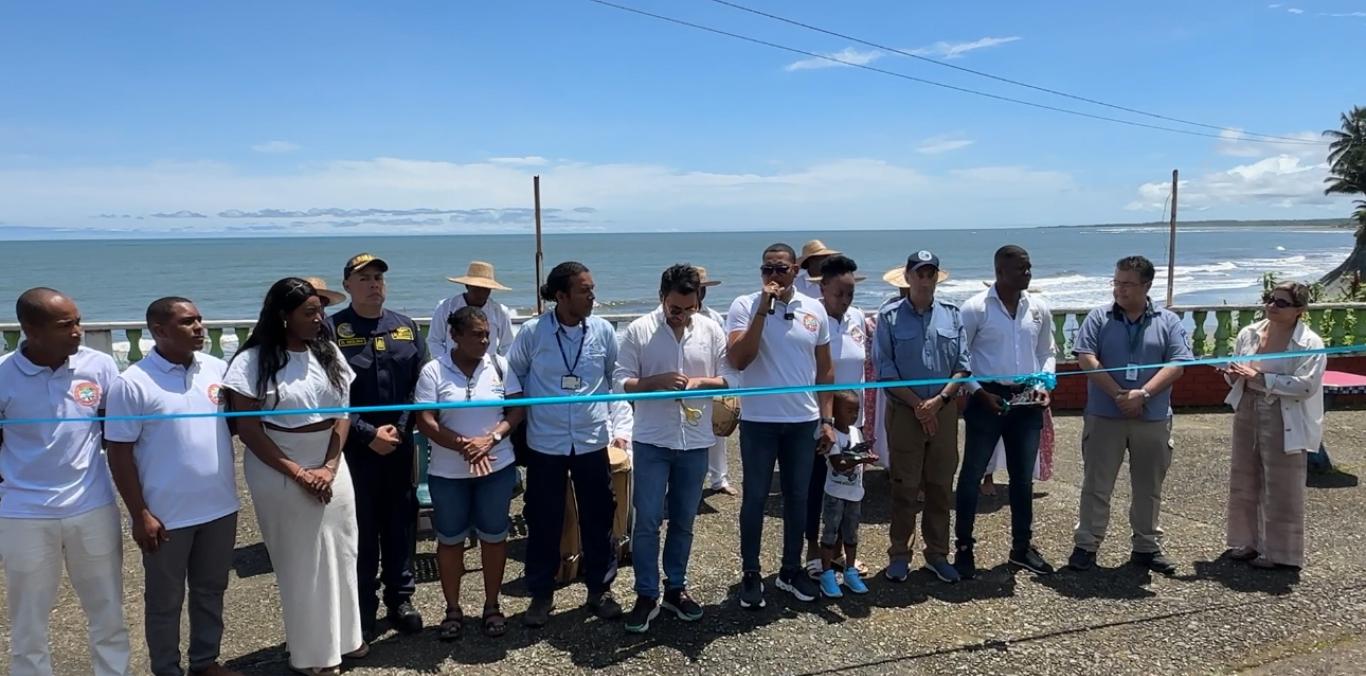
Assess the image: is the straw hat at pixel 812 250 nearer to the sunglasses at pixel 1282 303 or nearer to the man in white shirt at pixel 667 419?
the man in white shirt at pixel 667 419

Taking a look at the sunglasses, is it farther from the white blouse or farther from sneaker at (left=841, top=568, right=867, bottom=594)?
the white blouse

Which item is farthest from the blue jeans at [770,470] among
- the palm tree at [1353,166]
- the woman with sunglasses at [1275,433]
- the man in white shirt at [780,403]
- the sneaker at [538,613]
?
the palm tree at [1353,166]

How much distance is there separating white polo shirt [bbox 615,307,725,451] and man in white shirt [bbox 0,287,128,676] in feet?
6.52

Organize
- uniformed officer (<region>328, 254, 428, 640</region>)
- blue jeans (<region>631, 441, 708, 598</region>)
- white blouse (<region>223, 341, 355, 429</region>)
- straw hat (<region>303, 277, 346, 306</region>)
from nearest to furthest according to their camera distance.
Answer: white blouse (<region>223, 341, 355, 429</region>)
straw hat (<region>303, 277, 346, 306</region>)
uniformed officer (<region>328, 254, 428, 640</region>)
blue jeans (<region>631, 441, 708, 598</region>)

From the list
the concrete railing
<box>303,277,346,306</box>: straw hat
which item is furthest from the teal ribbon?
the concrete railing

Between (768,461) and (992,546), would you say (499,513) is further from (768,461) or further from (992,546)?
(992,546)

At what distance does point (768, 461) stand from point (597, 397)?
3.05ft

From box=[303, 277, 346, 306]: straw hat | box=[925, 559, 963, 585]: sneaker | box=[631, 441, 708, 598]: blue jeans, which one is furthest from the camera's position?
box=[925, 559, 963, 585]: sneaker

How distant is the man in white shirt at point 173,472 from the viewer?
9.95 feet

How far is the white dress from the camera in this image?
327 centimetres

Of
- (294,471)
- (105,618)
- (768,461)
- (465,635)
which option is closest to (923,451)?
(768,461)

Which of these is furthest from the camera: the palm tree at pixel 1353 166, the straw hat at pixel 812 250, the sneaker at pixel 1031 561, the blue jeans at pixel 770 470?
the palm tree at pixel 1353 166

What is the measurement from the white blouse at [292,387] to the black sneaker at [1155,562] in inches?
157

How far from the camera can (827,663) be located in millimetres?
3520
